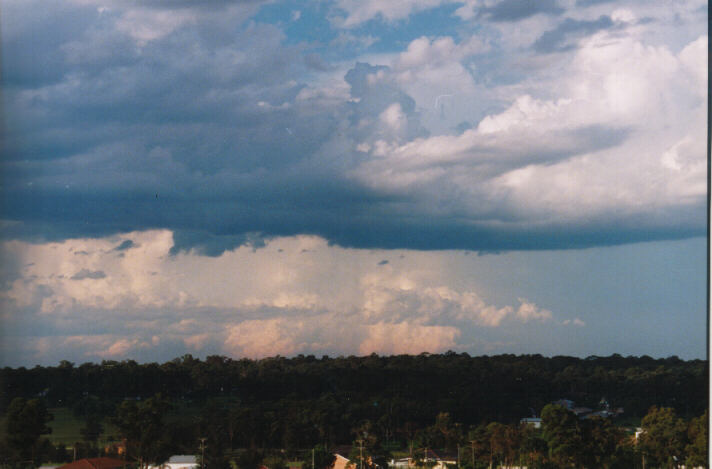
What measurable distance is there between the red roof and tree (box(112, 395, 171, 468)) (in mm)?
67

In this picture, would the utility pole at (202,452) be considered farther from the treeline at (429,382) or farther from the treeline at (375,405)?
the treeline at (429,382)

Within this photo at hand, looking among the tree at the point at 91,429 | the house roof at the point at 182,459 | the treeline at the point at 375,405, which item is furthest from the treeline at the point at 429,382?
the house roof at the point at 182,459

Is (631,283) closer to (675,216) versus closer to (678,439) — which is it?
(675,216)

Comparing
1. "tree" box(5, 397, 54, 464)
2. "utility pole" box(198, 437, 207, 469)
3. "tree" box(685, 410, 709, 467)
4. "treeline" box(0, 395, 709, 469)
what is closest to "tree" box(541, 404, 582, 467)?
"treeline" box(0, 395, 709, 469)

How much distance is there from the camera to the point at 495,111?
14.0 feet

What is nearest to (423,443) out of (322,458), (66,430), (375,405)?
(375,405)

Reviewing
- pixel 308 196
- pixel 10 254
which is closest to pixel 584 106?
pixel 308 196

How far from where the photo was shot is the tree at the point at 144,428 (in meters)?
4.16

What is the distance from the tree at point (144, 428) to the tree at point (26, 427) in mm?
315

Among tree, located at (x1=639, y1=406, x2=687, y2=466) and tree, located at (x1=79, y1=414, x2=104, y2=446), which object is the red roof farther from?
tree, located at (x1=639, y1=406, x2=687, y2=466)

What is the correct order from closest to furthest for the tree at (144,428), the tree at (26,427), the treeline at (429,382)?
the tree at (26,427) < the tree at (144,428) < the treeline at (429,382)

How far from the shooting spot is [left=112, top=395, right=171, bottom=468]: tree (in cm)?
416

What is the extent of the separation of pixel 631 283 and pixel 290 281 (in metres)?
1.61

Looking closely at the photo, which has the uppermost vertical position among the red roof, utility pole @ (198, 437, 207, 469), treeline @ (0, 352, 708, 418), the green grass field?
treeline @ (0, 352, 708, 418)
